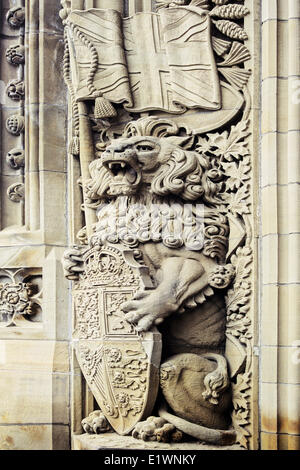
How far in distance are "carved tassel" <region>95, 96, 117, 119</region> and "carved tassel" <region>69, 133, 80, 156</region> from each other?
329 mm

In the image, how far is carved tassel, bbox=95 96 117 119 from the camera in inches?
312

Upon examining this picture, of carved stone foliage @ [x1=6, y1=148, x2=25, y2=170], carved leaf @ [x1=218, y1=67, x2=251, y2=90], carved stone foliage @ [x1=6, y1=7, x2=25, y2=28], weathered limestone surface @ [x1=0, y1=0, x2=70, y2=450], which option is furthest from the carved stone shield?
carved stone foliage @ [x1=6, y1=7, x2=25, y2=28]

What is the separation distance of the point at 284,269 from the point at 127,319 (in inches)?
40.8

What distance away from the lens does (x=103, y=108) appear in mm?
7914

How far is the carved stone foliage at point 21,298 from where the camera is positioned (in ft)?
27.3

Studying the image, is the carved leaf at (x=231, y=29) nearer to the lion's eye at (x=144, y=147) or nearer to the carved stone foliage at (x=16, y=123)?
the lion's eye at (x=144, y=147)

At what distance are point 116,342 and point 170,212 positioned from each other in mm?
926

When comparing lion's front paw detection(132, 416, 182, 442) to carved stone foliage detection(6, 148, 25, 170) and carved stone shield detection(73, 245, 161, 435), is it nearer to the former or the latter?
carved stone shield detection(73, 245, 161, 435)

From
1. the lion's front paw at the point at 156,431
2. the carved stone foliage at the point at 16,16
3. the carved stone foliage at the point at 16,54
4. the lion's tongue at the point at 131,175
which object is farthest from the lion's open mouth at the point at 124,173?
the carved stone foliage at the point at 16,16

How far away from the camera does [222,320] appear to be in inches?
302

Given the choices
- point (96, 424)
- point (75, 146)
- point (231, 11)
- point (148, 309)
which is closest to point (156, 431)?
point (96, 424)

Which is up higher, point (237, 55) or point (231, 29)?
point (231, 29)

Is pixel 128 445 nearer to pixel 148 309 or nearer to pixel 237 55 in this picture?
pixel 148 309

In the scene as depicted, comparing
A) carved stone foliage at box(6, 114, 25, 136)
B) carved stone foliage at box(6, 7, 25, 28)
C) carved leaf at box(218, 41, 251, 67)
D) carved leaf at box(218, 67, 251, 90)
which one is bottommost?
carved stone foliage at box(6, 114, 25, 136)
